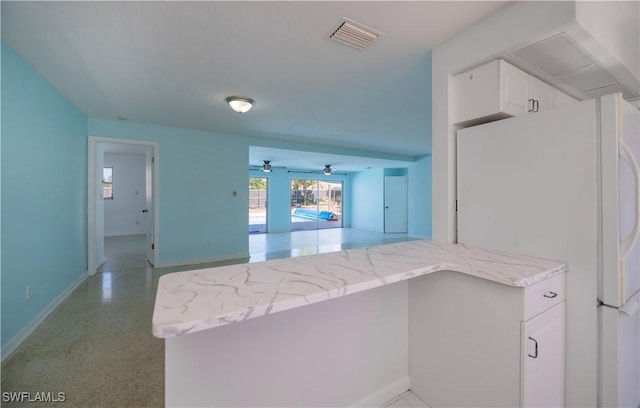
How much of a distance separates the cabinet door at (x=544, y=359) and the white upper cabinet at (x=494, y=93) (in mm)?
1206

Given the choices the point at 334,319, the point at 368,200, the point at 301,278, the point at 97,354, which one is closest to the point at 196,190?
the point at 97,354

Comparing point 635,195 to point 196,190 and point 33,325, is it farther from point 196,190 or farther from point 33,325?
point 196,190

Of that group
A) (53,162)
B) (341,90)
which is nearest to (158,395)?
(53,162)

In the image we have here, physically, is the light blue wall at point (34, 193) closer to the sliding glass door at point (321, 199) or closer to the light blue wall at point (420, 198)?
the light blue wall at point (420, 198)

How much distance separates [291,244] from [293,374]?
19.0ft

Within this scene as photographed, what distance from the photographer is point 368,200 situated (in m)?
10.3

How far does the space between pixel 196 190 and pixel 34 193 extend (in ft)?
8.08

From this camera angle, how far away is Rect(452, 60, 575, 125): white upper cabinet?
1720 millimetres

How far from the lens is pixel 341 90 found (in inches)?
119

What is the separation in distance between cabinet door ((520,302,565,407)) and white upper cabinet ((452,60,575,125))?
47.5 inches

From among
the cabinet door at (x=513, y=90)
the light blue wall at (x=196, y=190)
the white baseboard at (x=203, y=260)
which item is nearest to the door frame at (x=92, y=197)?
the light blue wall at (x=196, y=190)

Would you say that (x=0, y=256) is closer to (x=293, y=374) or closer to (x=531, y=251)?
(x=293, y=374)

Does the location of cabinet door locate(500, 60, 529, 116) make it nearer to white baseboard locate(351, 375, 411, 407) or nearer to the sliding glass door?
white baseboard locate(351, 375, 411, 407)

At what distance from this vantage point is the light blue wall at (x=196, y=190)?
178 inches
